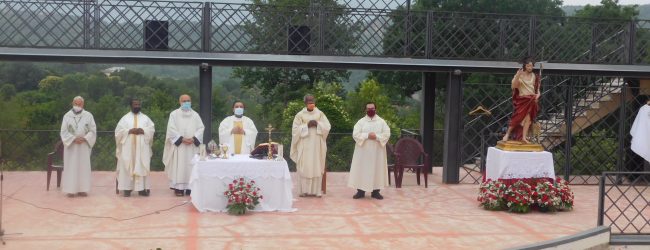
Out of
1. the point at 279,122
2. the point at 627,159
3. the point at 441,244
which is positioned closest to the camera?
the point at 441,244

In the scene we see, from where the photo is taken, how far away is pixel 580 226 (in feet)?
34.3

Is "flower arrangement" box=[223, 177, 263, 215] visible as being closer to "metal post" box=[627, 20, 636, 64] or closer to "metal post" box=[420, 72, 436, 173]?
"metal post" box=[420, 72, 436, 173]

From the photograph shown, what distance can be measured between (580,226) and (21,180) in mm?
9963

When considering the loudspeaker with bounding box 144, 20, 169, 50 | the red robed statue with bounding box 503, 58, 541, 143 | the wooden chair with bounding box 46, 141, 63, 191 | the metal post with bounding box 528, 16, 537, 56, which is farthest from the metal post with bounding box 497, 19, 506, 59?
the wooden chair with bounding box 46, 141, 63, 191

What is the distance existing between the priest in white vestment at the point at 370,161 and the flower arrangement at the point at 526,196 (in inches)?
70.1

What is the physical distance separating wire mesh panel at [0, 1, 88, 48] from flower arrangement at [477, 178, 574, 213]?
24.9ft

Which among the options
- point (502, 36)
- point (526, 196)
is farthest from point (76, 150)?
point (502, 36)

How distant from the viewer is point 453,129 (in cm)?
1448

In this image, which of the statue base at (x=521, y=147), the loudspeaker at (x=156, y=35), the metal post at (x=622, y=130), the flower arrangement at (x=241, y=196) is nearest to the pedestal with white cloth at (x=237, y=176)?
the flower arrangement at (x=241, y=196)

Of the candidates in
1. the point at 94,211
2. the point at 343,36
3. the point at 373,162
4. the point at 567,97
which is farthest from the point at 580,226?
the point at 94,211

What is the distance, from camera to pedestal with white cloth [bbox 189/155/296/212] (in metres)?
10.9

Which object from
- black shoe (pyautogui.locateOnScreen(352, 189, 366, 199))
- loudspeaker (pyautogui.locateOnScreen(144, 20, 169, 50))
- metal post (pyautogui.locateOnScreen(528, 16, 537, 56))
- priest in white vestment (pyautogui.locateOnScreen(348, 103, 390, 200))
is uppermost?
metal post (pyautogui.locateOnScreen(528, 16, 537, 56))

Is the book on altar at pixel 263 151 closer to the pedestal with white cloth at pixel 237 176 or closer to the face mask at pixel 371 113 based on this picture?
the pedestal with white cloth at pixel 237 176

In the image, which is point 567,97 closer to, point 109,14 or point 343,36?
point 343,36
